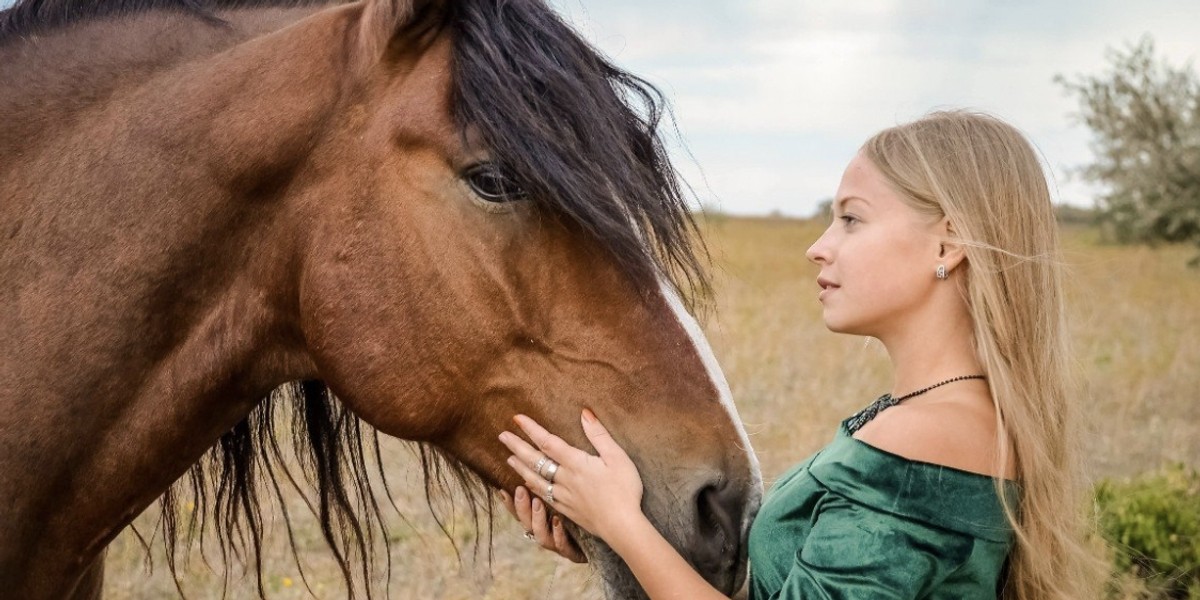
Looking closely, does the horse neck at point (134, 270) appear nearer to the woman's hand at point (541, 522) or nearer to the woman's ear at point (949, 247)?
the woman's hand at point (541, 522)

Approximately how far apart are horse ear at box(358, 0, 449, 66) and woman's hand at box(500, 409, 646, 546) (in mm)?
795

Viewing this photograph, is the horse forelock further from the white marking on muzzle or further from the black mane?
the black mane

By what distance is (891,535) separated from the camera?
1.73 m

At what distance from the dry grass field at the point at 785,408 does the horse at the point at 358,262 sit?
0.46 m

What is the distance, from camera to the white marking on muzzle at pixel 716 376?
192cm

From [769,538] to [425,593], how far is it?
3.23 m

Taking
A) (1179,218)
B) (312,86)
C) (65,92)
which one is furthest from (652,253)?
(1179,218)

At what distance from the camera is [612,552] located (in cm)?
200

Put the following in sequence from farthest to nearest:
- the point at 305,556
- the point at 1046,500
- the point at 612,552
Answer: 1. the point at 305,556
2. the point at 612,552
3. the point at 1046,500

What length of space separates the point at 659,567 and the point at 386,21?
1.19 meters

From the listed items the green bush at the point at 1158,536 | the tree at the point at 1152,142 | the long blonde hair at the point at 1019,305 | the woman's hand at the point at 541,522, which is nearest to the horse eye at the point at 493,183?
the woman's hand at the point at 541,522

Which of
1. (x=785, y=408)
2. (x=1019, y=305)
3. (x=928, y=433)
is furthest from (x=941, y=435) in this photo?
(x=785, y=408)

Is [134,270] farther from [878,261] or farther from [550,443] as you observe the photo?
[878,261]

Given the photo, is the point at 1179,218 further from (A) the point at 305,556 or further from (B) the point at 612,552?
(B) the point at 612,552
